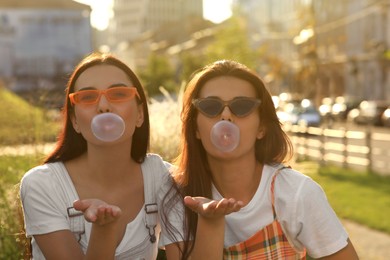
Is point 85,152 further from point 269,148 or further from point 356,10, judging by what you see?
point 356,10

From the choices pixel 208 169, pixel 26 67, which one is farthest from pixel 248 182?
pixel 26 67

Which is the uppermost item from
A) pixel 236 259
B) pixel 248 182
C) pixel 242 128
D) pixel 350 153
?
pixel 242 128

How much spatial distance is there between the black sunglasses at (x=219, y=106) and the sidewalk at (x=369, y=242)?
15.4 ft

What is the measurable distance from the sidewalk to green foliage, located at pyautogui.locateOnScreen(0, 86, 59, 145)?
3.07m

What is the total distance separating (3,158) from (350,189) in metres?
7.59

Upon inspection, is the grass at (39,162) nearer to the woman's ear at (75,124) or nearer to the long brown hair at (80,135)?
the long brown hair at (80,135)

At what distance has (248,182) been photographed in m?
3.01

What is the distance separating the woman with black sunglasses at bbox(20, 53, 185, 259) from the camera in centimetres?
292

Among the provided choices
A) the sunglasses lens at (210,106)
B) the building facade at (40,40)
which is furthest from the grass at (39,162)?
the building facade at (40,40)

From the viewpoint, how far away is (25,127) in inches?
258

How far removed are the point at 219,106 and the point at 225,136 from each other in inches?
6.4

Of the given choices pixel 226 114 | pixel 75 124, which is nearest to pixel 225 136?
pixel 226 114

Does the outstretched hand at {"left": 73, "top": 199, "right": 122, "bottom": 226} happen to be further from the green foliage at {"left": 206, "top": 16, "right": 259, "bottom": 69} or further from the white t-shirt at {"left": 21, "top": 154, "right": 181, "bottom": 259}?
the green foliage at {"left": 206, "top": 16, "right": 259, "bottom": 69}

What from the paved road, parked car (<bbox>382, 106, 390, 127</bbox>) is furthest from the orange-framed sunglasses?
parked car (<bbox>382, 106, 390, 127</bbox>)
